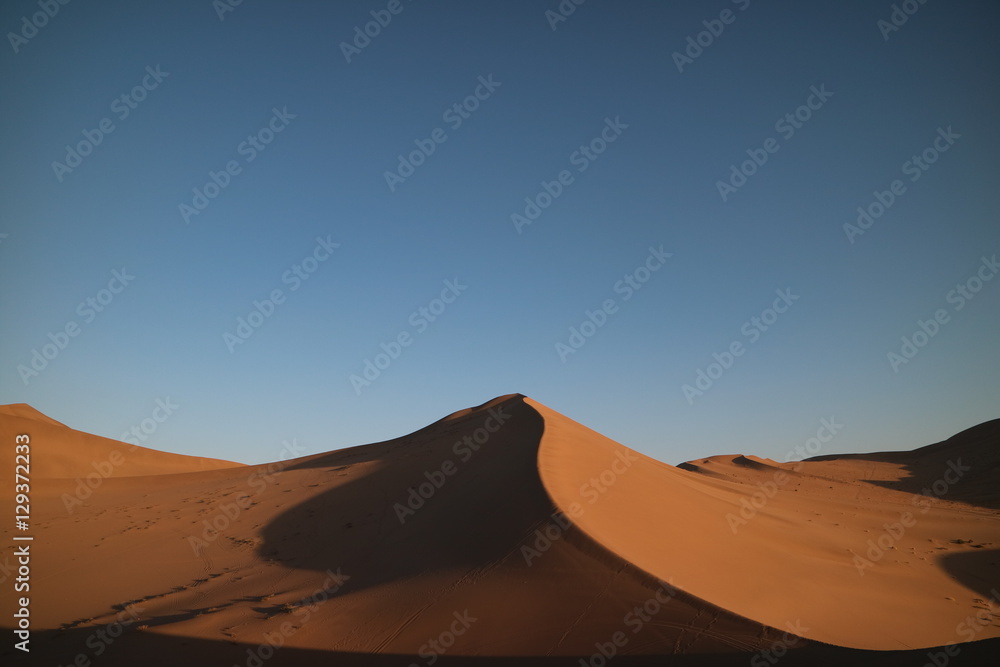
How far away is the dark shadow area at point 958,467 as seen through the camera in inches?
1027

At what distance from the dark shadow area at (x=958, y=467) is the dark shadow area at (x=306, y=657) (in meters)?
25.1

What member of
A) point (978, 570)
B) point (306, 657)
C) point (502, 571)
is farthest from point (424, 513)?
point (978, 570)

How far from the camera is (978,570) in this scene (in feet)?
41.7

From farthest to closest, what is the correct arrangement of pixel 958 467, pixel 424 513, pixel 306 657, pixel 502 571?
1. pixel 958 467
2. pixel 424 513
3. pixel 502 571
4. pixel 306 657

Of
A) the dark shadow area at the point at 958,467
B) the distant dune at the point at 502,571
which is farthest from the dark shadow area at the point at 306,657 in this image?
the dark shadow area at the point at 958,467

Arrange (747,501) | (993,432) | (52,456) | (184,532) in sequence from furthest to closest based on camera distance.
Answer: (993,432)
(52,456)
(747,501)
(184,532)

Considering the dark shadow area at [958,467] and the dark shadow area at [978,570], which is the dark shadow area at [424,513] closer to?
the dark shadow area at [978,570]

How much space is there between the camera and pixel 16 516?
62.1 feet

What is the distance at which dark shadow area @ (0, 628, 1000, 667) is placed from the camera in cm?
540

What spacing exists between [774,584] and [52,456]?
126ft

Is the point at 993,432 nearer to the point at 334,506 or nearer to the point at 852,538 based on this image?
the point at 852,538

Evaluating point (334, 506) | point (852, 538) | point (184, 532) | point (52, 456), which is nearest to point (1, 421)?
point (52, 456)

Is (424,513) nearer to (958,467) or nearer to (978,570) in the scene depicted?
(978,570)

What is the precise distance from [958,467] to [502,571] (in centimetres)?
3660
